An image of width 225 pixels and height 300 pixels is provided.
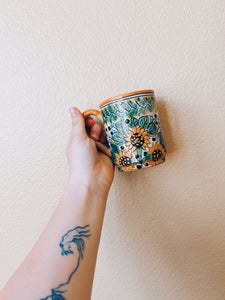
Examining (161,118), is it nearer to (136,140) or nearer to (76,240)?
(136,140)

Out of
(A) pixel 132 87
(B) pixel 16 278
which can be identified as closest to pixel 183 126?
(A) pixel 132 87

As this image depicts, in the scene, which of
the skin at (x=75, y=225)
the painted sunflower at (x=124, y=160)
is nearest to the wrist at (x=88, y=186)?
the skin at (x=75, y=225)

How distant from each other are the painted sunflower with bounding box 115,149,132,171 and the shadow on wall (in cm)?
13

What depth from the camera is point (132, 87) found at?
0.68 meters

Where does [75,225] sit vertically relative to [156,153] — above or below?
below

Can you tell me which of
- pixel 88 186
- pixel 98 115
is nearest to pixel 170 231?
pixel 88 186

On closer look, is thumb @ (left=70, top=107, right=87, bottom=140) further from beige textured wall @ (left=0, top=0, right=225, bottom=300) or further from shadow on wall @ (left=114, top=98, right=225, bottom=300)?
shadow on wall @ (left=114, top=98, right=225, bottom=300)

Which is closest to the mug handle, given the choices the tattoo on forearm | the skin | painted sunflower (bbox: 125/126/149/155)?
the skin

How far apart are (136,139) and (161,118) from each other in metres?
0.17

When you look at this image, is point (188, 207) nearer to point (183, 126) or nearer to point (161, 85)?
point (183, 126)

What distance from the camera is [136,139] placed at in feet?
1.88

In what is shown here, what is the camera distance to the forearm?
529 mm

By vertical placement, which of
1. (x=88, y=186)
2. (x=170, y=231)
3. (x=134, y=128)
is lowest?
(x=170, y=231)

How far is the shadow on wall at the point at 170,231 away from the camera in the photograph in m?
0.74
